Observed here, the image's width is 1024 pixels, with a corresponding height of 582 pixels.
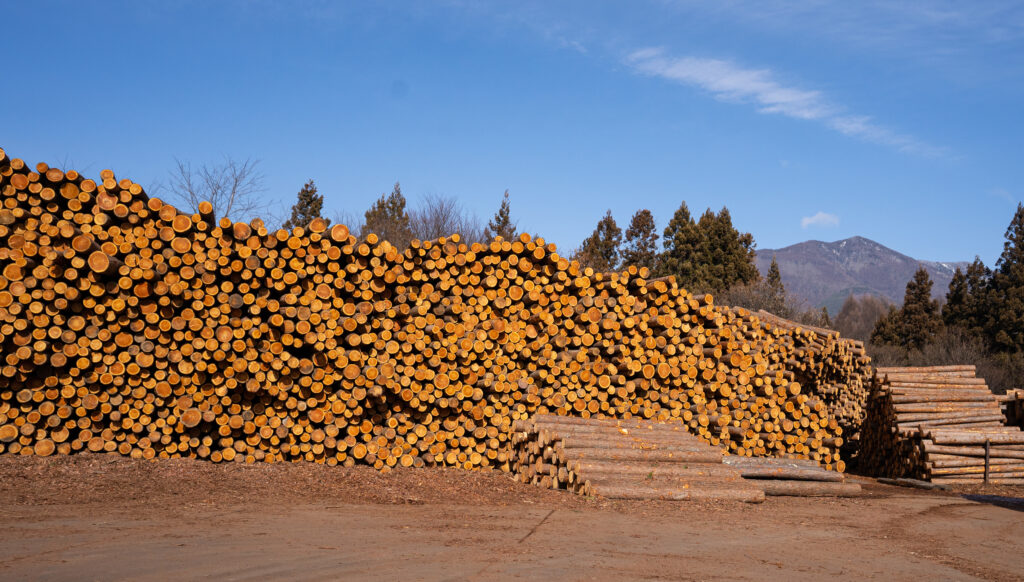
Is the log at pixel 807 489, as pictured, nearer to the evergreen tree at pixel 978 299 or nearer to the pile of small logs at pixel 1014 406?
the pile of small logs at pixel 1014 406

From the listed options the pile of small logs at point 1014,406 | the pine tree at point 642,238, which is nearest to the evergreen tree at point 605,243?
the pine tree at point 642,238

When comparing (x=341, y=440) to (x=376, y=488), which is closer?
(x=376, y=488)

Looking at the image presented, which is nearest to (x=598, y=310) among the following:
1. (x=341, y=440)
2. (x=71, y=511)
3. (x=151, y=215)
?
(x=341, y=440)

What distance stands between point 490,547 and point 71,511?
3.74m

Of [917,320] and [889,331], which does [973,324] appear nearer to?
[917,320]

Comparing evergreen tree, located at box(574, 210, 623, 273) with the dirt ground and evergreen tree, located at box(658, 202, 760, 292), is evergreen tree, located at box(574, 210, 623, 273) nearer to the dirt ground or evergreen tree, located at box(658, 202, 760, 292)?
evergreen tree, located at box(658, 202, 760, 292)

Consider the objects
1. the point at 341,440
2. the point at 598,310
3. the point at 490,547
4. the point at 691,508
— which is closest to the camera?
the point at 490,547

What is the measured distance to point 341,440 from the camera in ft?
30.7

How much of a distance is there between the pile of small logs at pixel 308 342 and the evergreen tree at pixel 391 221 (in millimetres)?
18710

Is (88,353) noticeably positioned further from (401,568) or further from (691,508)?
(691,508)

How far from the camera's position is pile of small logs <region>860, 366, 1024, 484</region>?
12.6m

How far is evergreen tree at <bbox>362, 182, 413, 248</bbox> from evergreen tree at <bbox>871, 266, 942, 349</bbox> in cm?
2272

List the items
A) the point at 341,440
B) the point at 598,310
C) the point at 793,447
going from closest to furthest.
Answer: the point at 341,440 < the point at 598,310 < the point at 793,447

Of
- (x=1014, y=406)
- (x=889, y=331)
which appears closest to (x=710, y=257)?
(x=889, y=331)
